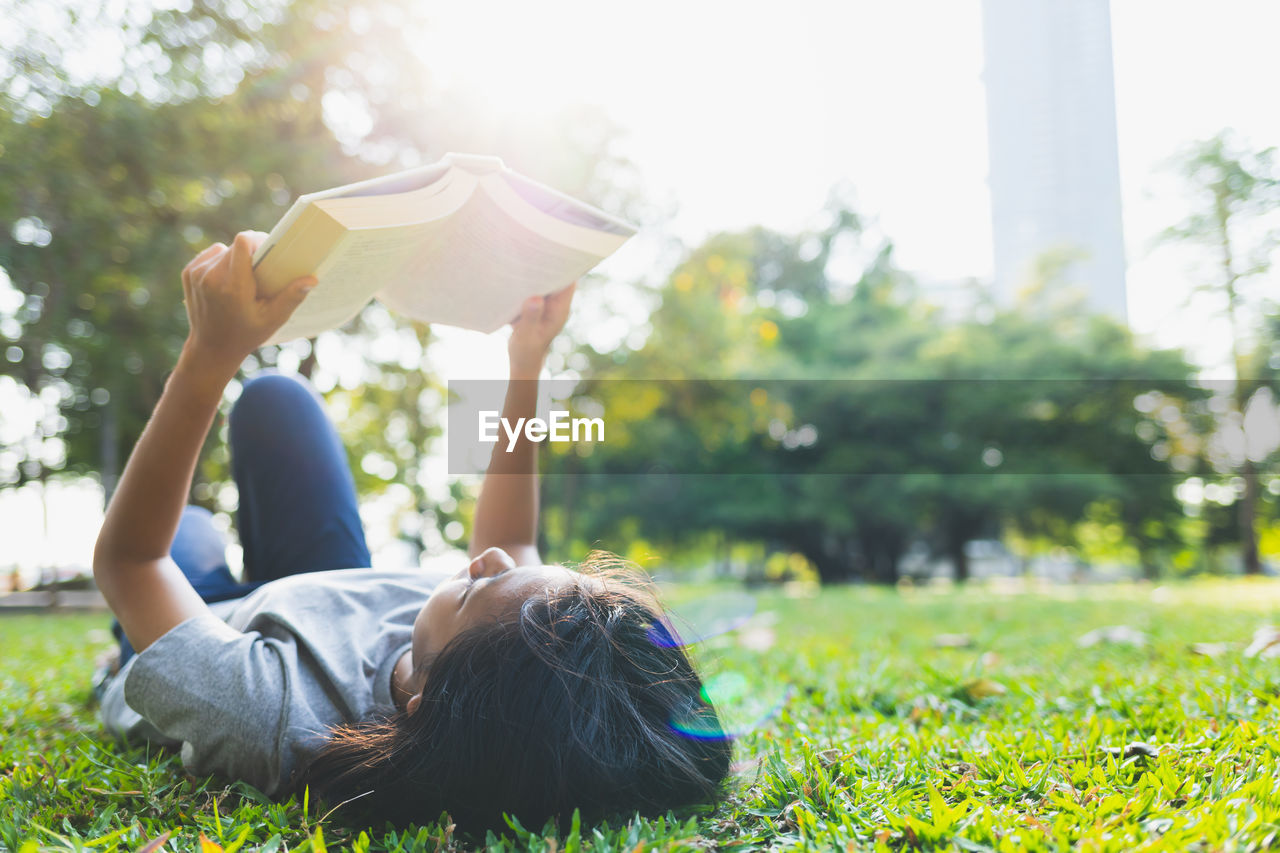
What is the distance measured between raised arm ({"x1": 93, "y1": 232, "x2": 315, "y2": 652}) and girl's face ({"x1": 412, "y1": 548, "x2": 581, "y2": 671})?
0.39 m

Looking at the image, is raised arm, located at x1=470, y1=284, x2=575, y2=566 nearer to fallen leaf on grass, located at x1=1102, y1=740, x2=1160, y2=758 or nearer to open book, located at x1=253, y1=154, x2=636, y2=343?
open book, located at x1=253, y1=154, x2=636, y2=343

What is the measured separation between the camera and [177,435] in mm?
1268

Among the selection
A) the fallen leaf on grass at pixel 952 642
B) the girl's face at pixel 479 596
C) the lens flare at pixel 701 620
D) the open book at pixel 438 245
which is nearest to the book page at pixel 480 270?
the open book at pixel 438 245

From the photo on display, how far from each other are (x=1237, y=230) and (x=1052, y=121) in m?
4.10

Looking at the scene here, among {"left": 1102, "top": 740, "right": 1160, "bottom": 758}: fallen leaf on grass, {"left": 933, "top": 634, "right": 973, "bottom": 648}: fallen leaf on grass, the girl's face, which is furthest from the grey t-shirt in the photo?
{"left": 933, "top": 634, "right": 973, "bottom": 648}: fallen leaf on grass

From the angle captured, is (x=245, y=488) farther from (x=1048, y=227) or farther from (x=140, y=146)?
(x=1048, y=227)

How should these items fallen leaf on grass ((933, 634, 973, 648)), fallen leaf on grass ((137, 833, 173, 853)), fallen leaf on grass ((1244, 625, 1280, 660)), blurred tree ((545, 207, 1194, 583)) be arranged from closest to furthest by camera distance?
fallen leaf on grass ((137, 833, 173, 853)), fallen leaf on grass ((1244, 625, 1280, 660)), fallen leaf on grass ((933, 634, 973, 648)), blurred tree ((545, 207, 1194, 583))

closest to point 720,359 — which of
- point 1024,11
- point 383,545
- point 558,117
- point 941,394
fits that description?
point 558,117

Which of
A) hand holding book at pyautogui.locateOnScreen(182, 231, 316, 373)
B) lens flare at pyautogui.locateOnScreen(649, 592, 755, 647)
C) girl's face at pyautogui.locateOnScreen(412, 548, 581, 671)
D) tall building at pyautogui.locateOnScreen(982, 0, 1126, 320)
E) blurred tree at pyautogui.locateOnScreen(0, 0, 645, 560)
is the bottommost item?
lens flare at pyautogui.locateOnScreen(649, 592, 755, 647)

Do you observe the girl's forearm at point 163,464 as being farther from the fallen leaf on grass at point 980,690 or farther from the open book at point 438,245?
the fallen leaf on grass at point 980,690

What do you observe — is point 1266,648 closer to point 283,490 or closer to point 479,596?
point 479,596

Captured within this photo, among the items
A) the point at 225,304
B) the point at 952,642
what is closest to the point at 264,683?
the point at 225,304

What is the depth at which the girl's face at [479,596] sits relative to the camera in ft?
4.28

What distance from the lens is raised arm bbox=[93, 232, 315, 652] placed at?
127 centimetres
